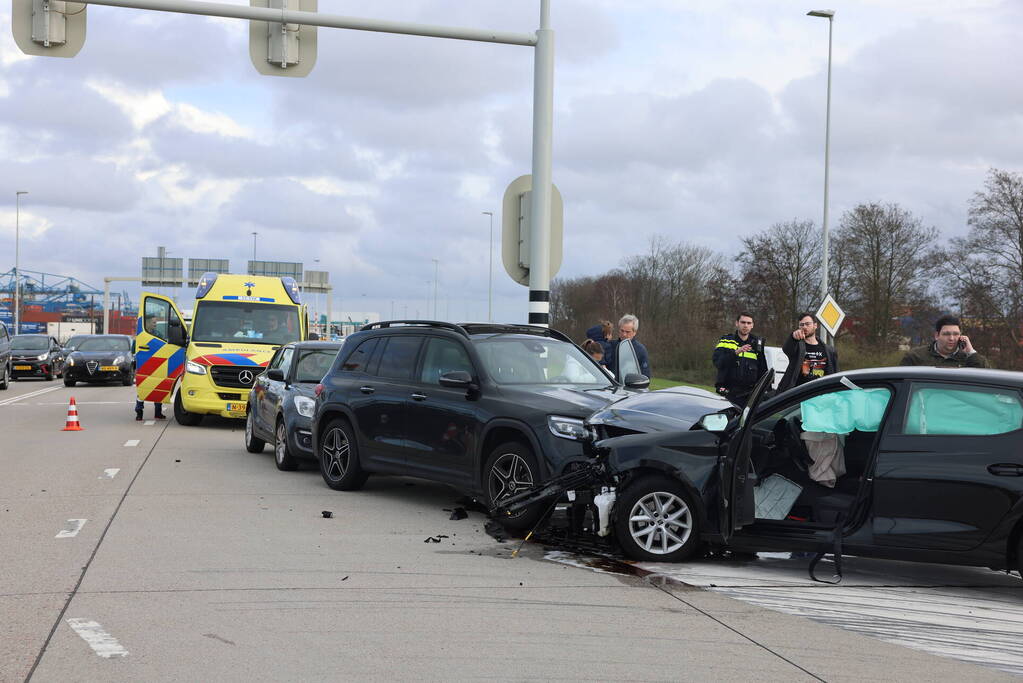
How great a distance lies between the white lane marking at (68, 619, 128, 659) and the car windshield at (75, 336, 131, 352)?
3190 centimetres

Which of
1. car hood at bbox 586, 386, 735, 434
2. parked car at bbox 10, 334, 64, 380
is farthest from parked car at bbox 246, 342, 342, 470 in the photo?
parked car at bbox 10, 334, 64, 380

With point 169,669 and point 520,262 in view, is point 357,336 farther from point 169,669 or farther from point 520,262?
point 169,669


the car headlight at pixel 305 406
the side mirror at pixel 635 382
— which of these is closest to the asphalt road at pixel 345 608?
the side mirror at pixel 635 382

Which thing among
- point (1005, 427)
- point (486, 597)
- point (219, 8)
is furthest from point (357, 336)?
point (1005, 427)

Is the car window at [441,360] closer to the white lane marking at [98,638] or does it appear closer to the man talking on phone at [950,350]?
the man talking on phone at [950,350]

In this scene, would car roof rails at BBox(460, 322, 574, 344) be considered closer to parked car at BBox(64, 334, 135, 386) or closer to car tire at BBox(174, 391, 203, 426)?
car tire at BBox(174, 391, 203, 426)

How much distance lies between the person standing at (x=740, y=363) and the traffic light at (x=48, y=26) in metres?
8.70

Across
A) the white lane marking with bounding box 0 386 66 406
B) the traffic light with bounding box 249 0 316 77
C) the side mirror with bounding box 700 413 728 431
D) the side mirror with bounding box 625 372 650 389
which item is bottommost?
the white lane marking with bounding box 0 386 66 406

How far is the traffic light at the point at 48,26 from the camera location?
13594 mm

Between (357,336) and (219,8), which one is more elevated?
(219,8)

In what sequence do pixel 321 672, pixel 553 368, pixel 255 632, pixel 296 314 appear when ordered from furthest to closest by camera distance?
pixel 296 314 → pixel 553 368 → pixel 255 632 → pixel 321 672

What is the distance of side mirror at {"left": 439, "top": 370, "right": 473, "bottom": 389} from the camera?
9.91 m

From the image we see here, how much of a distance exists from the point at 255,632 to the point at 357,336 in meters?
6.41

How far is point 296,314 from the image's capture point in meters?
21.7
